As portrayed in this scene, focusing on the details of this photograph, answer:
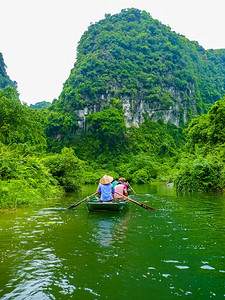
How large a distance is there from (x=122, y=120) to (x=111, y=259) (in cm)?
5419

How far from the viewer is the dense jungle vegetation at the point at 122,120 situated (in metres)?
16.4

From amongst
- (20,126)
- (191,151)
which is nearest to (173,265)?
(20,126)

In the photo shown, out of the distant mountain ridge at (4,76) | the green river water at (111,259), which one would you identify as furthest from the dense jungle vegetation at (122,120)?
the green river water at (111,259)

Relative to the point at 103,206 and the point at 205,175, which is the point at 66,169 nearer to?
the point at 205,175

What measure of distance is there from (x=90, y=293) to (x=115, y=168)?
4715 centimetres

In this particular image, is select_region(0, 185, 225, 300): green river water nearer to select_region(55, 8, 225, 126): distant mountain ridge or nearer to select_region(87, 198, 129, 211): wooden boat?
select_region(87, 198, 129, 211): wooden boat

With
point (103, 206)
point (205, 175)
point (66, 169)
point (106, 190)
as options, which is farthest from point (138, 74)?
point (103, 206)

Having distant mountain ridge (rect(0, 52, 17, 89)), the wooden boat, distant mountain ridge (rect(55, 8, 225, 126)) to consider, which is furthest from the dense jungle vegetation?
the wooden boat

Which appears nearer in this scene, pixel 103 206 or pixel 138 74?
pixel 103 206

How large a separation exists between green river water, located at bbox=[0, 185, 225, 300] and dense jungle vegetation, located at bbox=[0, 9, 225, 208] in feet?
13.6

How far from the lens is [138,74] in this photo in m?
69.6

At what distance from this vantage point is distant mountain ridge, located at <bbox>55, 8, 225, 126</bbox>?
62.7 m

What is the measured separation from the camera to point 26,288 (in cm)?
311

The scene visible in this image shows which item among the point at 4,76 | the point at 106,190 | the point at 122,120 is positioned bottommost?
the point at 106,190
